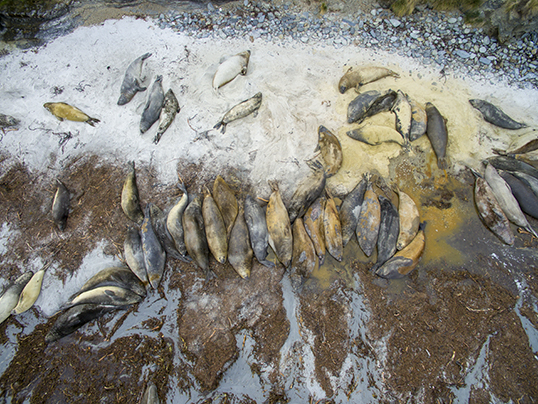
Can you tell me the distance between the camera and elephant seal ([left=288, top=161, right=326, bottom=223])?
4652 millimetres

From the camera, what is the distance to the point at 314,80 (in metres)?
5.66

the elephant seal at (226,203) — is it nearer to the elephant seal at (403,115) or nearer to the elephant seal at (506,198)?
the elephant seal at (403,115)

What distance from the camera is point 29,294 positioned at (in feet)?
14.0

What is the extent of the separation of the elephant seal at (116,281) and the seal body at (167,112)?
104 inches

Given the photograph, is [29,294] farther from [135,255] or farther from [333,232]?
[333,232]

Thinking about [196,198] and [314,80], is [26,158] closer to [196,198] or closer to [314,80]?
[196,198]

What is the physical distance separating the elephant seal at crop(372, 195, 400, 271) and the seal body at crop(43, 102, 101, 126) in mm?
6204

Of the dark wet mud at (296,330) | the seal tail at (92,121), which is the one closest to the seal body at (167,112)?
the seal tail at (92,121)

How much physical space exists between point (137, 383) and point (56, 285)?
2248mm

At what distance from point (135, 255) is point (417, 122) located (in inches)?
241

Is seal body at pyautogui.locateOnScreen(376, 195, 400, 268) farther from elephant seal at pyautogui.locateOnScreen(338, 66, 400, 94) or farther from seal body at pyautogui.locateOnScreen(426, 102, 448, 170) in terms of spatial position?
elephant seal at pyautogui.locateOnScreen(338, 66, 400, 94)

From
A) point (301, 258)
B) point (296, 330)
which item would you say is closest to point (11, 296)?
point (296, 330)

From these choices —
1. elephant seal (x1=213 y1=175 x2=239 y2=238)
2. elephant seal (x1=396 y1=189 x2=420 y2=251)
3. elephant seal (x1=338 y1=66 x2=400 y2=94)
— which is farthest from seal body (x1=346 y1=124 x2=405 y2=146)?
elephant seal (x1=213 y1=175 x2=239 y2=238)

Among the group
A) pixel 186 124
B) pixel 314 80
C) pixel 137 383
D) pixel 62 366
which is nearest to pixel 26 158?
pixel 186 124
